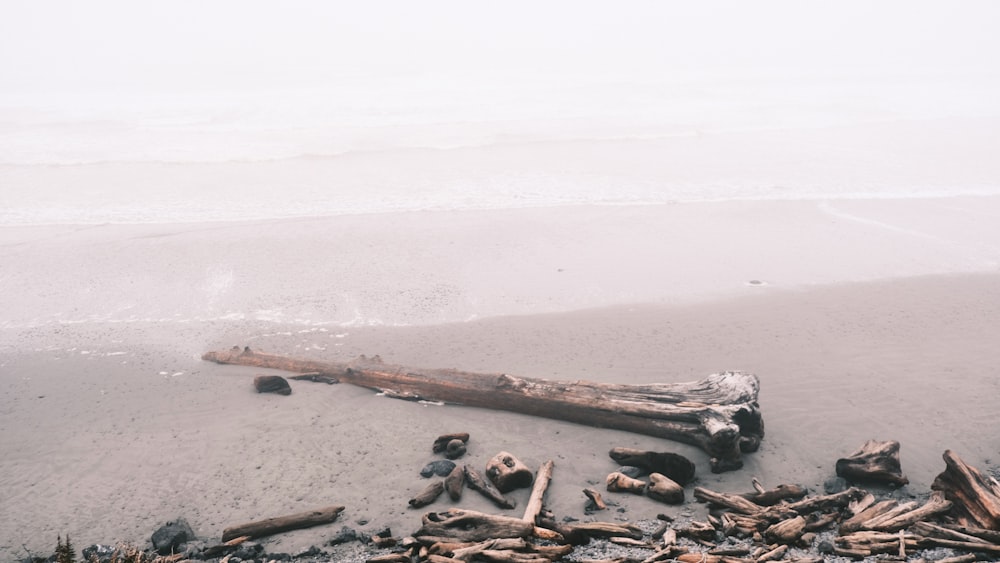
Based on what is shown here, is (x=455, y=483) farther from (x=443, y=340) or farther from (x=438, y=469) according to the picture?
(x=443, y=340)

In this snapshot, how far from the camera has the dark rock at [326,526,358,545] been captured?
5.75m

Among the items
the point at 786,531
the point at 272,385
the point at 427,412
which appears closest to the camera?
the point at 786,531

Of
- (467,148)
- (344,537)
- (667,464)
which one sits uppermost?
(467,148)

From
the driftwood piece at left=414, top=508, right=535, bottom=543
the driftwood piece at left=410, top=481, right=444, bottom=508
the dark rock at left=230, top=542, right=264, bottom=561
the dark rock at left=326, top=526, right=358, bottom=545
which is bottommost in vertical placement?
the dark rock at left=230, top=542, right=264, bottom=561

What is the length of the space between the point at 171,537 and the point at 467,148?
65.6ft

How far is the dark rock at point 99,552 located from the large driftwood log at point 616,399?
3.13 m

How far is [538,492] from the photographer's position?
6.23 metres

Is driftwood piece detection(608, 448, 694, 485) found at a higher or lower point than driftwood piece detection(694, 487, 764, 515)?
higher

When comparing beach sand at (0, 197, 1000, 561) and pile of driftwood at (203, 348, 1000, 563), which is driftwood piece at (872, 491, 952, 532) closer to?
pile of driftwood at (203, 348, 1000, 563)

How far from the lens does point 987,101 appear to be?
123ft

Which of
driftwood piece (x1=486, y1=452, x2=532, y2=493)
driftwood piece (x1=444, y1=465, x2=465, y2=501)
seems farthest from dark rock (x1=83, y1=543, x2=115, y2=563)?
driftwood piece (x1=486, y1=452, x2=532, y2=493)

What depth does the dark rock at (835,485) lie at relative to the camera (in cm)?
631

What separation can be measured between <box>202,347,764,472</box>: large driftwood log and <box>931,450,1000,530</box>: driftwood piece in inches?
60.8

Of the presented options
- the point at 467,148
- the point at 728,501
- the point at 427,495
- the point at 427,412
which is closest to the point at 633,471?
the point at 728,501
